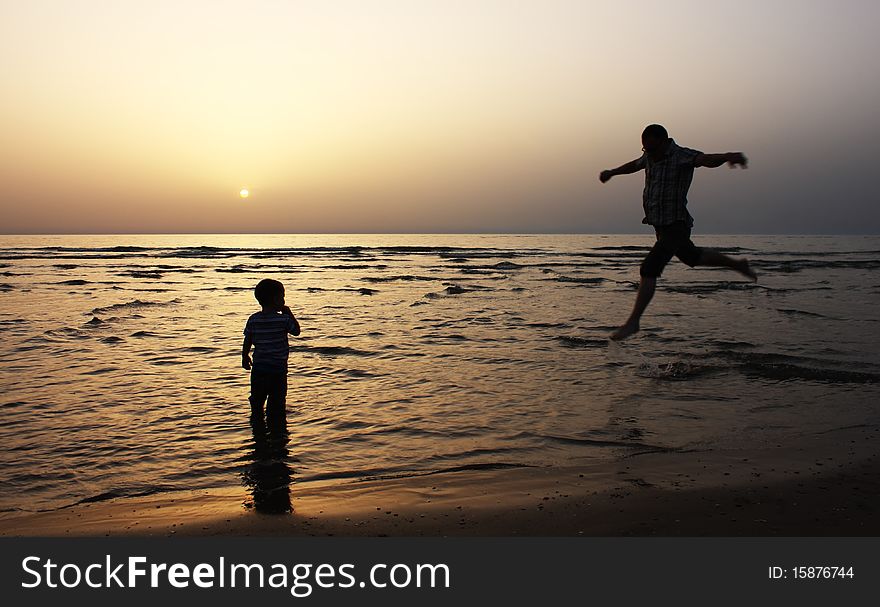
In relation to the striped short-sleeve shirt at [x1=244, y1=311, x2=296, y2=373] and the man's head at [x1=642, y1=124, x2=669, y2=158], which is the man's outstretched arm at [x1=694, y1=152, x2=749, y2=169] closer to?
the man's head at [x1=642, y1=124, x2=669, y2=158]

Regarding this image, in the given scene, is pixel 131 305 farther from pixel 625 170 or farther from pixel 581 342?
pixel 625 170

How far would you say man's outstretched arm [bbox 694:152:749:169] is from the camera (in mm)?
5734

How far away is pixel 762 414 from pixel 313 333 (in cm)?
938

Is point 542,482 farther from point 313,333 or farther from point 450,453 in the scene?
point 313,333

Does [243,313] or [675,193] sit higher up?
[675,193]

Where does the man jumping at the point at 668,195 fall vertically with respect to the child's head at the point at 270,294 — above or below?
above

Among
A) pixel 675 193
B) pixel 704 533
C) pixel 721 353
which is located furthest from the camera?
pixel 721 353

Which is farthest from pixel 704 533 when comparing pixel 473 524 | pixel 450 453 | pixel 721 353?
pixel 721 353

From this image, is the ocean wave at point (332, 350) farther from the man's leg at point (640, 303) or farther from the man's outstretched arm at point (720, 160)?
the man's outstretched arm at point (720, 160)

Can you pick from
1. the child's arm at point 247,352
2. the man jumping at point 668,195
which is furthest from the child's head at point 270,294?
the man jumping at point 668,195

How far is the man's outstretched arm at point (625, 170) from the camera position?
6496 mm

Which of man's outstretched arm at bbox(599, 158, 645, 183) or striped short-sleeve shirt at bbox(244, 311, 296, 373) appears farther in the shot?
striped short-sleeve shirt at bbox(244, 311, 296, 373)

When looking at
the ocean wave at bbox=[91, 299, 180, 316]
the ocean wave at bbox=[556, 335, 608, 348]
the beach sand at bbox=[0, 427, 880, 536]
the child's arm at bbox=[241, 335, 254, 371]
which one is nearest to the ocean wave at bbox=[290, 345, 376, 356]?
the ocean wave at bbox=[556, 335, 608, 348]

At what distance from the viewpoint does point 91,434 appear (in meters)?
6.55
